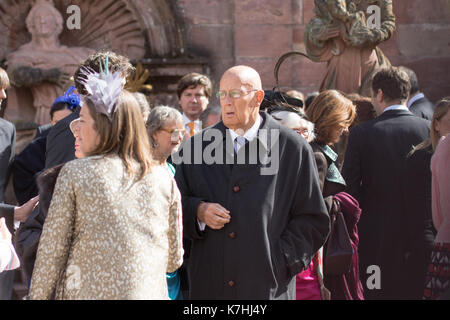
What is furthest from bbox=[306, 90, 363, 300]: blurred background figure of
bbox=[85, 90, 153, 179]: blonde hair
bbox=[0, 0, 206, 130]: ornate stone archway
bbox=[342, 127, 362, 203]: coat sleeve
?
bbox=[0, 0, 206, 130]: ornate stone archway

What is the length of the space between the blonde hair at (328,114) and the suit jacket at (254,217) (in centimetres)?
90

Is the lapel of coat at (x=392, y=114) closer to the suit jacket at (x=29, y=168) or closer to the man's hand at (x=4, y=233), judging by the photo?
the suit jacket at (x=29, y=168)

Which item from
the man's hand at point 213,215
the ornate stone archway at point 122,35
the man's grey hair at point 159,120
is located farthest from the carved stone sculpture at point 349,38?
the man's hand at point 213,215

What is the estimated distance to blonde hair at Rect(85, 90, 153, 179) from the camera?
147 inches

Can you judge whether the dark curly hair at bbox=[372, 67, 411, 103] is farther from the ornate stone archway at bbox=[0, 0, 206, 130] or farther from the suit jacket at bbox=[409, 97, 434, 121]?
the ornate stone archway at bbox=[0, 0, 206, 130]

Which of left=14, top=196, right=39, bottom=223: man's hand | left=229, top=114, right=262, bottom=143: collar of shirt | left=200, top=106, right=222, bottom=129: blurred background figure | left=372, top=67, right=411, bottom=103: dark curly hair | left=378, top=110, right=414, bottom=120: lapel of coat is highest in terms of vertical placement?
left=372, top=67, right=411, bottom=103: dark curly hair

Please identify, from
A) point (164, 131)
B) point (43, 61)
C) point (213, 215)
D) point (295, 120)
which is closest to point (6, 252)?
point (213, 215)

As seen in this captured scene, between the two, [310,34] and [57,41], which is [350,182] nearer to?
[310,34]

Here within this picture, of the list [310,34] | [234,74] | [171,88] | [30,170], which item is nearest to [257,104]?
[234,74]

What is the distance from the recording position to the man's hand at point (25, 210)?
4716mm

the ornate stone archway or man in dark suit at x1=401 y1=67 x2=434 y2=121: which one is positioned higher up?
the ornate stone archway

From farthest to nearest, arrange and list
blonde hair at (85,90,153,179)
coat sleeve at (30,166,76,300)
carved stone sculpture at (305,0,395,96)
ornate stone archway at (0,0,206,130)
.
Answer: ornate stone archway at (0,0,206,130)
carved stone sculpture at (305,0,395,96)
blonde hair at (85,90,153,179)
coat sleeve at (30,166,76,300)

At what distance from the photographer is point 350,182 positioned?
6.01 metres

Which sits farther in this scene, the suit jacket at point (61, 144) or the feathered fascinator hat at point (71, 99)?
the feathered fascinator hat at point (71, 99)
